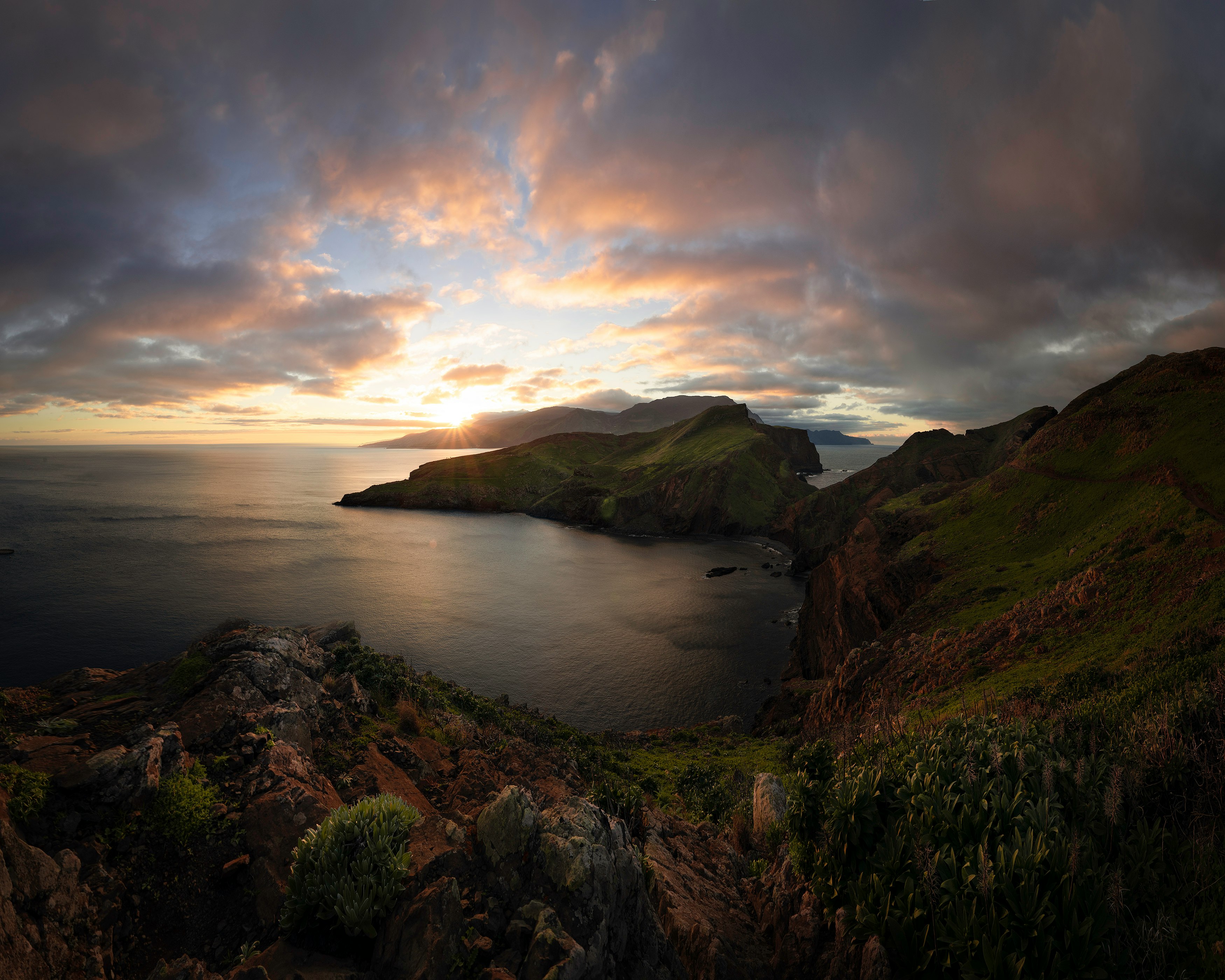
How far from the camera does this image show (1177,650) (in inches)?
708

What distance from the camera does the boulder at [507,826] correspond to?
30.2 ft

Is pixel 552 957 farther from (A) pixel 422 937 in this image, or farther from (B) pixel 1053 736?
(B) pixel 1053 736

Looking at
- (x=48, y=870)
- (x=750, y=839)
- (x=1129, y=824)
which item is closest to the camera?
(x=48, y=870)

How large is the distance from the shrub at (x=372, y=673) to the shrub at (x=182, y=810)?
457 inches

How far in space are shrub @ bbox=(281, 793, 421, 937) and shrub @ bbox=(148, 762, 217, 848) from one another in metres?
3.17

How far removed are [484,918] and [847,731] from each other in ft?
47.7

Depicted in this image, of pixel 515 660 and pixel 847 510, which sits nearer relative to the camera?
pixel 515 660

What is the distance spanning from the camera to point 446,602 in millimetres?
82688

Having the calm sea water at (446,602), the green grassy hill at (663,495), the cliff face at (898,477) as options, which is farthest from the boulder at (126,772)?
the green grassy hill at (663,495)

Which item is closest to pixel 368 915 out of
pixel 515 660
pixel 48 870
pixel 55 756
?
pixel 48 870

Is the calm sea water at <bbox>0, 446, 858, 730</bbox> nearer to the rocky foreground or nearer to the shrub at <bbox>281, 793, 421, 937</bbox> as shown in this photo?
the rocky foreground

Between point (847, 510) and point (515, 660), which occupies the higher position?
point (847, 510)

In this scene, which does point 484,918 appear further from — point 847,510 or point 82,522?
point 82,522

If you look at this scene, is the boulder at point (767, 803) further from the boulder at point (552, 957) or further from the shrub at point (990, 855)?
the boulder at point (552, 957)
